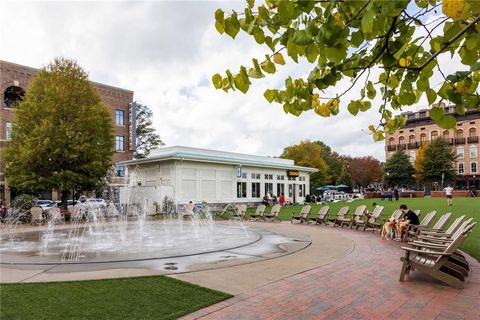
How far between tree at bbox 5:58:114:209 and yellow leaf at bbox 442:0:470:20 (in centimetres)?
2575

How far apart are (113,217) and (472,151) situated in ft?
242

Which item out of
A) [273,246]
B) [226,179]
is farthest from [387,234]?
[226,179]

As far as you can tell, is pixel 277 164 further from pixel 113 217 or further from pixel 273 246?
pixel 273 246

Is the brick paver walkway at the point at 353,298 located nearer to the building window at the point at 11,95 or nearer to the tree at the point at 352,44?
the tree at the point at 352,44

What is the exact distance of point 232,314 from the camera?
19.2ft

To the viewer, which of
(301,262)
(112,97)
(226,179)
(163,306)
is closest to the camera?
(163,306)

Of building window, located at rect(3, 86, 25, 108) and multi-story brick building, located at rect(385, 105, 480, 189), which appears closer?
building window, located at rect(3, 86, 25, 108)

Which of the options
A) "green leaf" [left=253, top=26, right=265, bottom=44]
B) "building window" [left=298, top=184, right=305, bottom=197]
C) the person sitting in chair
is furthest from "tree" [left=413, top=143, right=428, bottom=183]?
"green leaf" [left=253, top=26, right=265, bottom=44]

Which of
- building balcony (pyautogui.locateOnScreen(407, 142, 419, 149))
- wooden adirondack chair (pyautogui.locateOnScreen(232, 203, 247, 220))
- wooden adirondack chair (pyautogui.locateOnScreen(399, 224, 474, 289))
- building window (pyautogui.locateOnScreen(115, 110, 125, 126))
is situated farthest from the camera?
building balcony (pyautogui.locateOnScreen(407, 142, 419, 149))

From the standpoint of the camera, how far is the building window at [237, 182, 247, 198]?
37566mm

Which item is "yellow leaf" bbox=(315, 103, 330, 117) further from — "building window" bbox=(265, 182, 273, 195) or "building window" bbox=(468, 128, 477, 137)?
"building window" bbox=(468, 128, 477, 137)

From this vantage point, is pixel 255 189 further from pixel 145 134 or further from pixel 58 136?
pixel 145 134

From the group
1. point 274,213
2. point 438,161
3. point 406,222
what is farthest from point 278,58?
point 438,161

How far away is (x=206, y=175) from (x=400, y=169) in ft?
167
